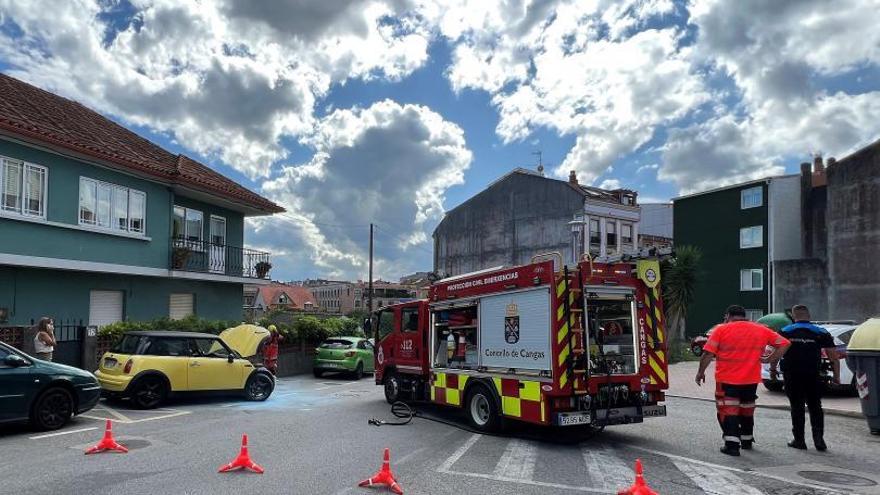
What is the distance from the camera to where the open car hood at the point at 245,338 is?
1739 cm

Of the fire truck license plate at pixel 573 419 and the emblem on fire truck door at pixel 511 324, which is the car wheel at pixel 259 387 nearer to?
the emblem on fire truck door at pixel 511 324

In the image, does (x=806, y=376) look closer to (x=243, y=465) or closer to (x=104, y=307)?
(x=243, y=465)

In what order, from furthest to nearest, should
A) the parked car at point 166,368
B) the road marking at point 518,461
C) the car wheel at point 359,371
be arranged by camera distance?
the car wheel at point 359,371 → the parked car at point 166,368 → the road marking at point 518,461

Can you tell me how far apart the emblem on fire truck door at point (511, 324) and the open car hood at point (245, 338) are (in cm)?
991

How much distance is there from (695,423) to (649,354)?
8.80ft

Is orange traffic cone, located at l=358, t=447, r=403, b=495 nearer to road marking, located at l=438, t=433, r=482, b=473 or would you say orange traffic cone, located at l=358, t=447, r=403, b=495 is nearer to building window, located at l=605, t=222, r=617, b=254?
road marking, located at l=438, t=433, r=482, b=473

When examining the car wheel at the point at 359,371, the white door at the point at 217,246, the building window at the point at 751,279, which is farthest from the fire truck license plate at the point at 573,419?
the building window at the point at 751,279

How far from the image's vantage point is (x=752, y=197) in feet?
124

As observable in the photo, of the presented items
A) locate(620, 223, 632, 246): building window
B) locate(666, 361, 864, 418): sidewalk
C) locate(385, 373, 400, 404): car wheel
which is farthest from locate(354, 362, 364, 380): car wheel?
locate(620, 223, 632, 246): building window

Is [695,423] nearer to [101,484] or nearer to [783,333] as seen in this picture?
[783,333]

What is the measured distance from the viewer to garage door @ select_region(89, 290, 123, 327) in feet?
57.8

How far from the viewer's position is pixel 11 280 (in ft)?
50.3

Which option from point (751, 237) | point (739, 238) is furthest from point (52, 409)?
point (739, 238)

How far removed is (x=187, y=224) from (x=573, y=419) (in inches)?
670
